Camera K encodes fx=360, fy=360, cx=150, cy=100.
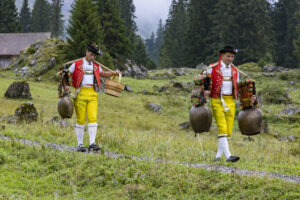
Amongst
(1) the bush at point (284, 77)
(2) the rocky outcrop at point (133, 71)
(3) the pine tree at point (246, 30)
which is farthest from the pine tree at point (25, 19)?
(1) the bush at point (284, 77)

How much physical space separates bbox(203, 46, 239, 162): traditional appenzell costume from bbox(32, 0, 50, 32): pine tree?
237ft

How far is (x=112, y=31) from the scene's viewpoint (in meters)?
39.5

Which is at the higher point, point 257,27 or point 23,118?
point 257,27

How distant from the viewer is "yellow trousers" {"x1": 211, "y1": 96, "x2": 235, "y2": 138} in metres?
7.25

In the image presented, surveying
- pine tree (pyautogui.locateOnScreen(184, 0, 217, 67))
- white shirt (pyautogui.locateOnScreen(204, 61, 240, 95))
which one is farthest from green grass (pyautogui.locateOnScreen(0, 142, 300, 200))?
pine tree (pyautogui.locateOnScreen(184, 0, 217, 67))

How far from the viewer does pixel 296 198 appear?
4.83m

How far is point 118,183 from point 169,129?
9.92m

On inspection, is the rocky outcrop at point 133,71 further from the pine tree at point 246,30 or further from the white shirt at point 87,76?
the white shirt at point 87,76

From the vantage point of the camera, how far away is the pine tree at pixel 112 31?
39.8 meters

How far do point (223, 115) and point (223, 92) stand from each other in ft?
1.53

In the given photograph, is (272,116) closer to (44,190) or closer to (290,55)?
(44,190)

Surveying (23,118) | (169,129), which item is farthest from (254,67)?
(23,118)

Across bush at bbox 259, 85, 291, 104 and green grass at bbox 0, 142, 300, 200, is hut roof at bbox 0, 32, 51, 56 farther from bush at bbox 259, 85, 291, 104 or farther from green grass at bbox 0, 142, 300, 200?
green grass at bbox 0, 142, 300, 200

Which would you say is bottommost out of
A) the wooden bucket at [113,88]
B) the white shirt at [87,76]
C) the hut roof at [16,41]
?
the wooden bucket at [113,88]
